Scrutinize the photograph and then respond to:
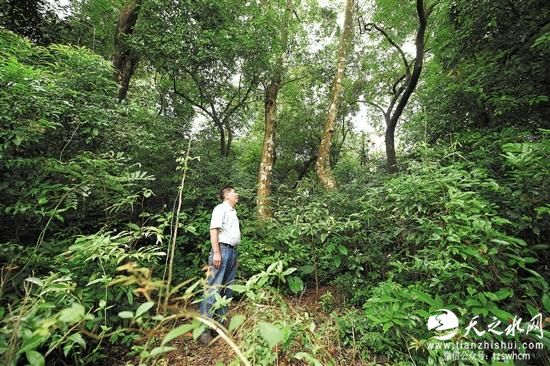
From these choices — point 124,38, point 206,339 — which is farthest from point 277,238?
point 124,38

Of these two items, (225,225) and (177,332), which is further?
(225,225)

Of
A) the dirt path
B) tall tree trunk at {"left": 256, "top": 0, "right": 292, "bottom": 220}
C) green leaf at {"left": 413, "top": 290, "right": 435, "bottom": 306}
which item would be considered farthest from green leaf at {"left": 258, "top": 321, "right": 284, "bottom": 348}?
tall tree trunk at {"left": 256, "top": 0, "right": 292, "bottom": 220}

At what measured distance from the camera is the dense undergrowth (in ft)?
6.66

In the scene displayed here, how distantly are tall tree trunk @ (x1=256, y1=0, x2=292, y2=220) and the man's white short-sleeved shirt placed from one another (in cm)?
203

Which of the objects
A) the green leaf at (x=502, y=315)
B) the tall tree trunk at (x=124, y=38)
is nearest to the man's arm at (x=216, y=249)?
the green leaf at (x=502, y=315)

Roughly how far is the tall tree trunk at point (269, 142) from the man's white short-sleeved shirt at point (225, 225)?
2.03 metres

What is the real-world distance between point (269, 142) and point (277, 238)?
9.05ft

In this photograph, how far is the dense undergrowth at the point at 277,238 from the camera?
2.03 meters

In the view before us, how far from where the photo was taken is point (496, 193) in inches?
108

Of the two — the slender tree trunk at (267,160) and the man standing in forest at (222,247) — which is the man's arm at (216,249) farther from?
the slender tree trunk at (267,160)

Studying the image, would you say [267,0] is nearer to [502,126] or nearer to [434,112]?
[434,112]

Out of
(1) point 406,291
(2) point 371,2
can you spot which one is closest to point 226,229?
(1) point 406,291

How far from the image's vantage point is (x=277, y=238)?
4.25 m

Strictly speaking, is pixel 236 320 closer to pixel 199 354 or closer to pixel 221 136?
pixel 199 354
